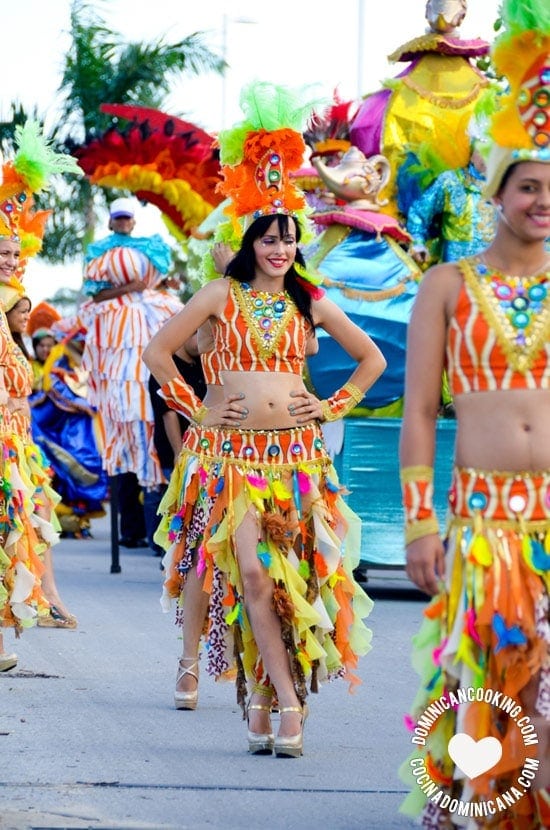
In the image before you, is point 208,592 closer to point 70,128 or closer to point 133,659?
point 133,659

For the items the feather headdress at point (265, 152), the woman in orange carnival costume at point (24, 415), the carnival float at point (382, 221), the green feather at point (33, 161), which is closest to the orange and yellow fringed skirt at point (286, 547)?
the feather headdress at point (265, 152)

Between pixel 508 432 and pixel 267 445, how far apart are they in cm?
251

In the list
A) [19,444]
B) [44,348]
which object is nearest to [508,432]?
[19,444]

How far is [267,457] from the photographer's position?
7.09 m

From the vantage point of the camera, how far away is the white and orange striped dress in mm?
14336

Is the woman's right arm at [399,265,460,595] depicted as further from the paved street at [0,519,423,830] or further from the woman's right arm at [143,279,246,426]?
the woman's right arm at [143,279,246,426]

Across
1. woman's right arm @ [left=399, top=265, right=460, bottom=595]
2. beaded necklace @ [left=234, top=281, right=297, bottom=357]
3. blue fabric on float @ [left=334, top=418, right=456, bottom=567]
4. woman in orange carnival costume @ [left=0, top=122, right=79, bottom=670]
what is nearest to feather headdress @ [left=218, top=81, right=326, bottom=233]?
beaded necklace @ [left=234, top=281, right=297, bottom=357]

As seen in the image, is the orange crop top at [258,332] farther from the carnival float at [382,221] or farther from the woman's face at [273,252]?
the carnival float at [382,221]

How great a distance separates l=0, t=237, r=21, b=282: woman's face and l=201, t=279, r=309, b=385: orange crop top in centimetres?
237

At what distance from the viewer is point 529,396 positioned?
4703 millimetres

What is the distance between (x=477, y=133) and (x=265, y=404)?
14.3ft

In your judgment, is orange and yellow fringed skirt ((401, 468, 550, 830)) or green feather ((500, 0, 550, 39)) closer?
orange and yellow fringed skirt ((401, 468, 550, 830))

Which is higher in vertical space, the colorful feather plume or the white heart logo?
the colorful feather plume

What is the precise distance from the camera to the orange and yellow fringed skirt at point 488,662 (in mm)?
4508
